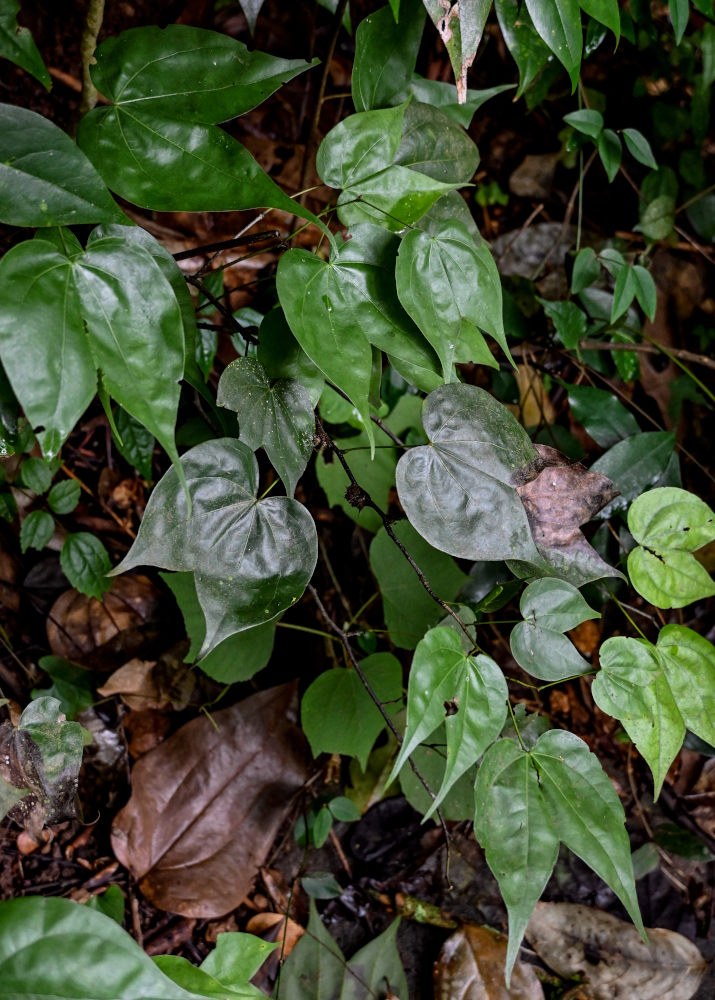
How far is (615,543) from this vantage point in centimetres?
136

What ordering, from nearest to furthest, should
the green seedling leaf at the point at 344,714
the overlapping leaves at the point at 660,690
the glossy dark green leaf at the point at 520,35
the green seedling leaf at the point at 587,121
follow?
the overlapping leaves at the point at 660,690
the glossy dark green leaf at the point at 520,35
the green seedling leaf at the point at 344,714
the green seedling leaf at the point at 587,121

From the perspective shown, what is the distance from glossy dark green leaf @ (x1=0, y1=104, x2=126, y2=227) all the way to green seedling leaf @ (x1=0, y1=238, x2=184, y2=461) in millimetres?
32

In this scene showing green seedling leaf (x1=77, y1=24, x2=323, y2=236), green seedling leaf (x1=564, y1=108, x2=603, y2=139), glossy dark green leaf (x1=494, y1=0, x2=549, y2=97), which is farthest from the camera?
green seedling leaf (x1=564, y1=108, x2=603, y2=139)

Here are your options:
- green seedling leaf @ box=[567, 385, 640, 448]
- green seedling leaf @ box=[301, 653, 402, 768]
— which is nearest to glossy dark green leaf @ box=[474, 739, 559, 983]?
green seedling leaf @ box=[301, 653, 402, 768]

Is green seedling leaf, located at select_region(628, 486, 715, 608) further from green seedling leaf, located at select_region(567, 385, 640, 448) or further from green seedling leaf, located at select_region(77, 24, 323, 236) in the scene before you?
green seedling leaf, located at select_region(77, 24, 323, 236)

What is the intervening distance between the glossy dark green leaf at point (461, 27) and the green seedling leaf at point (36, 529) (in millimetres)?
985

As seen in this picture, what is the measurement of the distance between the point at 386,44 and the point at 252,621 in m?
0.83

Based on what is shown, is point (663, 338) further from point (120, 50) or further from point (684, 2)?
point (120, 50)

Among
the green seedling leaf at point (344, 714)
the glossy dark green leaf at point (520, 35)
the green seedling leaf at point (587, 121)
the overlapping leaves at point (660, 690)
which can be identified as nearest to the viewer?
the overlapping leaves at point (660, 690)

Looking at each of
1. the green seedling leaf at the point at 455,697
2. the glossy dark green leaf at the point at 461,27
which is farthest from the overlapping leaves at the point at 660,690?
the glossy dark green leaf at the point at 461,27

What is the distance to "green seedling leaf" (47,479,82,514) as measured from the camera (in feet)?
4.29

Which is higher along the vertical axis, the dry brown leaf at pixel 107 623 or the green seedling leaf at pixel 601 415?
the green seedling leaf at pixel 601 415

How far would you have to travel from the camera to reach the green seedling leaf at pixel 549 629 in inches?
36.7

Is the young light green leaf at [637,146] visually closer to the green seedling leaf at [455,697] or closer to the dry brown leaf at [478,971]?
the green seedling leaf at [455,697]
